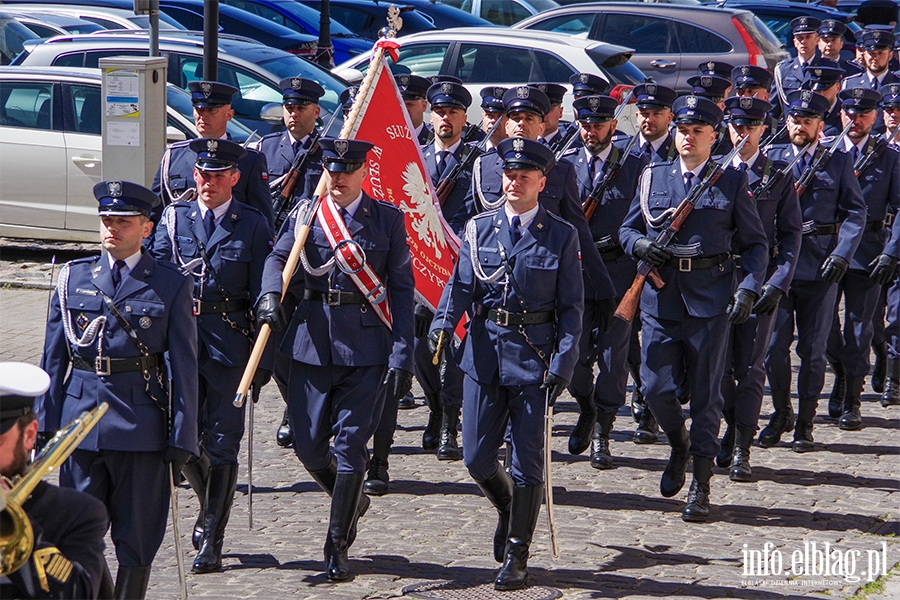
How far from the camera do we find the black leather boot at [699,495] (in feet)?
24.7

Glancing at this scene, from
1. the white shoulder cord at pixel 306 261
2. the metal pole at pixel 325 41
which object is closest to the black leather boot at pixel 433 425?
the white shoulder cord at pixel 306 261

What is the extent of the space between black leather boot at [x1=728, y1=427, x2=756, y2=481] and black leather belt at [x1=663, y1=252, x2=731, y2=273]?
1.24m

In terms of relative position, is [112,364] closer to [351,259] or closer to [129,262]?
[129,262]

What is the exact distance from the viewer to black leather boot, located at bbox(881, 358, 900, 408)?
10.1 meters

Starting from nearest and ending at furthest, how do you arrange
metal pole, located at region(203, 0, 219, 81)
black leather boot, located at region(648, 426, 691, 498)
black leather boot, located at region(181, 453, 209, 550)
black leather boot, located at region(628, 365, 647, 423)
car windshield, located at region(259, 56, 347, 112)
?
black leather boot, located at region(181, 453, 209, 550)
black leather boot, located at region(648, 426, 691, 498)
black leather boot, located at region(628, 365, 647, 423)
metal pole, located at region(203, 0, 219, 81)
car windshield, located at region(259, 56, 347, 112)

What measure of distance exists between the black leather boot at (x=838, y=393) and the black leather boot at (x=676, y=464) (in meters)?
2.41

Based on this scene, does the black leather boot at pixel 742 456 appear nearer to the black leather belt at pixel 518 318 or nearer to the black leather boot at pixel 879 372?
the black leather belt at pixel 518 318

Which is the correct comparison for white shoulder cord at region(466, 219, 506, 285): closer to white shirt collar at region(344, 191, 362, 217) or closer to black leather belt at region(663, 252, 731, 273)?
white shirt collar at region(344, 191, 362, 217)

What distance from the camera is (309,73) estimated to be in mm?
14219

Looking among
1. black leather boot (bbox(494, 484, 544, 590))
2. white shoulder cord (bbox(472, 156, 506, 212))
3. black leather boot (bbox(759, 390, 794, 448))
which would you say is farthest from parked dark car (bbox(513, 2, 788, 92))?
black leather boot (bbox(494, 484, 544, 590))

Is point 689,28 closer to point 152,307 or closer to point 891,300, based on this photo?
point 891,300

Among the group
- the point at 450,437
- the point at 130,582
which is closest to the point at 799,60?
the point at 450,437

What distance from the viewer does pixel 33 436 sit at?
4.00 m

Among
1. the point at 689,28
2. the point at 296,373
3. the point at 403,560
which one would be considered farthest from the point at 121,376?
the point at 689,28
